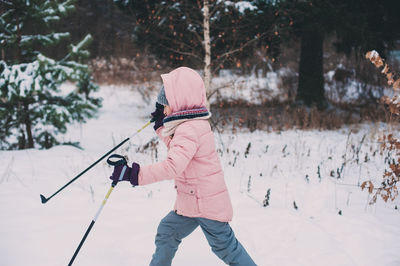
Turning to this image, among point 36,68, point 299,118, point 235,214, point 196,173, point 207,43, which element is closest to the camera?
point 196,173

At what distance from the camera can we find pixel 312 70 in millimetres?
10102

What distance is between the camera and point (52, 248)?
3.07 m

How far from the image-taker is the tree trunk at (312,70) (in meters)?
9.98

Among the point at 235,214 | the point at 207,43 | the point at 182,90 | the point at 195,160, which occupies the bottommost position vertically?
the point at 235,214

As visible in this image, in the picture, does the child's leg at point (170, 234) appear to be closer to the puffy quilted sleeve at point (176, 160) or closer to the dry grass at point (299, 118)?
the puffy quilted sleeve at point (176, 160)

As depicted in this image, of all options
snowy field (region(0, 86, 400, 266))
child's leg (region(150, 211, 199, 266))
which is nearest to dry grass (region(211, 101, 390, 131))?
snowy field (region(0, 86, 400, 266))

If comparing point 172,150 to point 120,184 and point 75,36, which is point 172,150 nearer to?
point 120,184

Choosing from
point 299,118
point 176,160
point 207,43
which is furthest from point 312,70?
point 176,160

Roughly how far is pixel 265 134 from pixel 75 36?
58.2 ft

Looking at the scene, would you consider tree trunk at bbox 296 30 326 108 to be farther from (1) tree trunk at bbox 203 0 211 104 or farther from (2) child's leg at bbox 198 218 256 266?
(2) child's leg at bbox 198 218 256 266

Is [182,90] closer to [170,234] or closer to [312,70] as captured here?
[170,234]

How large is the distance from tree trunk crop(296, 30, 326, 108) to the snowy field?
411 cm

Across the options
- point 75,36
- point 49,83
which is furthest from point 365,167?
point 75,36

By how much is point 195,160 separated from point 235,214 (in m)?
1.84
